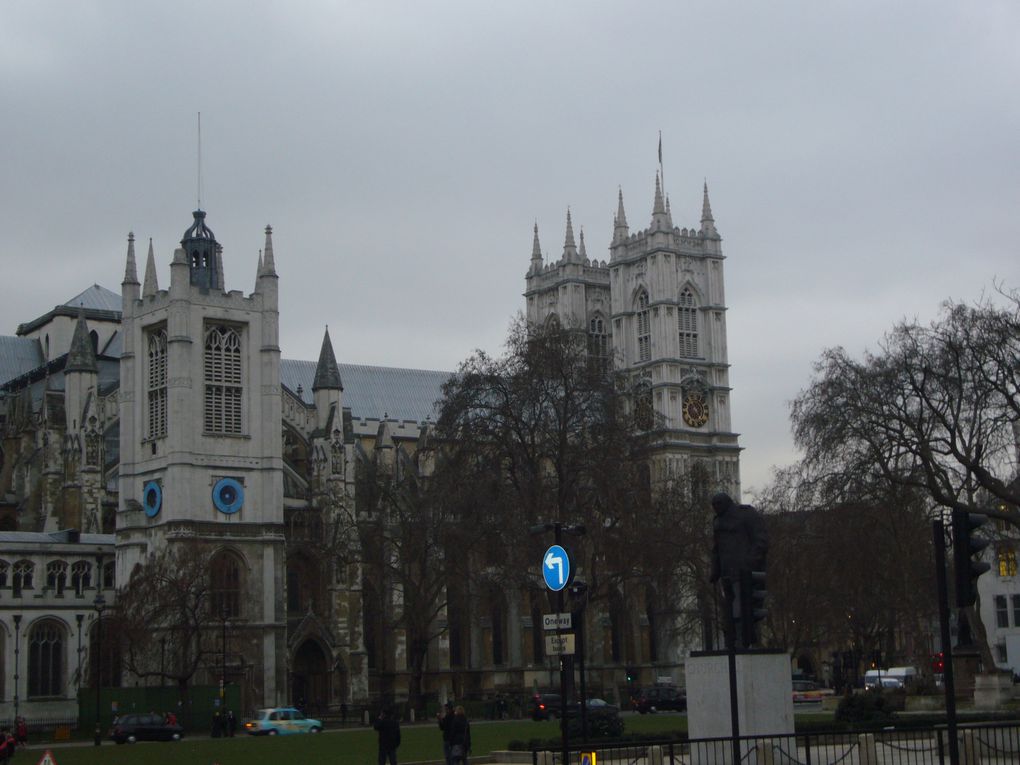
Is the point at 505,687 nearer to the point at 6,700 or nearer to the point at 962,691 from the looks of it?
the point at 6,700

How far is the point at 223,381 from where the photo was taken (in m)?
78.2

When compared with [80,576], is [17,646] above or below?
below

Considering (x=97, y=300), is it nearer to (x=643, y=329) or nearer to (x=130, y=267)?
(x=130, y=267)

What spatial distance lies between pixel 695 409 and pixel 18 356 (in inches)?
1857

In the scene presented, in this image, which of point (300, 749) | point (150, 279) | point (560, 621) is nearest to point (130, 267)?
point (150, 279)

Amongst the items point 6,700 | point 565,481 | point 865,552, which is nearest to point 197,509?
point 6,700

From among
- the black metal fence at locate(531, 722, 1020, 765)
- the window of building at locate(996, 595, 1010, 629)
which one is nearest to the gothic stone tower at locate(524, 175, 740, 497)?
the window of building at locate(996, 595, 1010, 629)

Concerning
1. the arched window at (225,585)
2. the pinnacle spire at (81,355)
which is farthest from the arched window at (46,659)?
the pinnacle spire at (81,355)

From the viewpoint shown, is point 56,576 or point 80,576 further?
point 80,576

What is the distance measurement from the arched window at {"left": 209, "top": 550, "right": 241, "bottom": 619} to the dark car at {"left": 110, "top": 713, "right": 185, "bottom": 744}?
1697 cm

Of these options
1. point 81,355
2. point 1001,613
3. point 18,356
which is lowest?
point 1001,613

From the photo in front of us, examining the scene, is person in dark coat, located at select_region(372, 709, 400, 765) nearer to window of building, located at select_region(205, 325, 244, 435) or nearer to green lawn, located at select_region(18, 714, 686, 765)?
green lawn, located at select_region(18, 714, 686, 765)

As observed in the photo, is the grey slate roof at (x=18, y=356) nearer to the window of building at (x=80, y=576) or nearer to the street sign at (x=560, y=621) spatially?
the window of building at (x=80, y=576)

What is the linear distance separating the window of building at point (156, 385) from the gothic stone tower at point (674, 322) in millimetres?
37214
